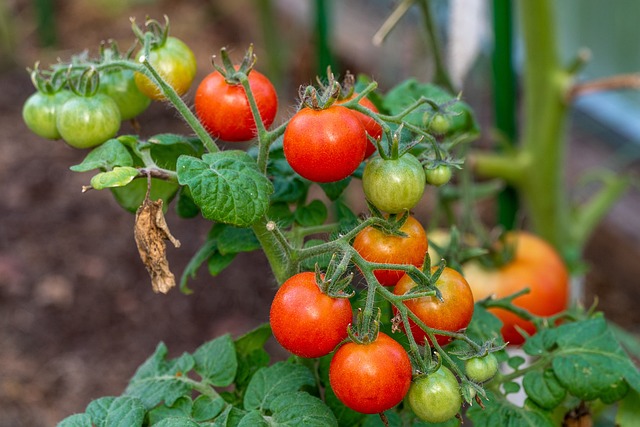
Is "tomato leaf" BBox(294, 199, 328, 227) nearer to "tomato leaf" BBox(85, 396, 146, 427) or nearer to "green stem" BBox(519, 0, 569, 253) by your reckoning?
"tomato leaf" BBox(85, 396, 146, 427)

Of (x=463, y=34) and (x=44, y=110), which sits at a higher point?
(x=44, y=110)

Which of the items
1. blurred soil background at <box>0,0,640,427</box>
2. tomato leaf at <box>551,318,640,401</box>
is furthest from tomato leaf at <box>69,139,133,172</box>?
blurred soil background at <box>0,0,640,427</box>

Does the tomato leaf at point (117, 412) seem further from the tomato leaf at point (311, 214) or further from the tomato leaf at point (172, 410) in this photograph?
the tomato leaf at point (311, 214)

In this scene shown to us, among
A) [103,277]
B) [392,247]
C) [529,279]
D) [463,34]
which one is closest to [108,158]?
[392,247]

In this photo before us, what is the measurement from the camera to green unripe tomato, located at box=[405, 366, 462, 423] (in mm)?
635

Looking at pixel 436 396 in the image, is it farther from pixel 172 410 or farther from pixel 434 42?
pixel 434 42

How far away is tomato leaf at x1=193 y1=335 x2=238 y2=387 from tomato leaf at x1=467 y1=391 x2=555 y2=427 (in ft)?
0.77

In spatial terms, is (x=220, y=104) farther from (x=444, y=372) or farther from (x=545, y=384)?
(x=545, y=384)

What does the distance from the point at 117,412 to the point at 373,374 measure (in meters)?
0.26

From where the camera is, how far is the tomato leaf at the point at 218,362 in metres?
0.81

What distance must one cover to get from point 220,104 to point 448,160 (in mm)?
205

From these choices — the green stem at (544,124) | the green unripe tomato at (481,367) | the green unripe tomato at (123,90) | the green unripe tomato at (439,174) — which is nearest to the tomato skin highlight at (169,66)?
the green unripe tomato at (123,90)

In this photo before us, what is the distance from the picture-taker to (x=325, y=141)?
64 cm

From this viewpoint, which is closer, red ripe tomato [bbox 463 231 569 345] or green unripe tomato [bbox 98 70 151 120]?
green unripe tomato [bbox 98 70 151 120]
